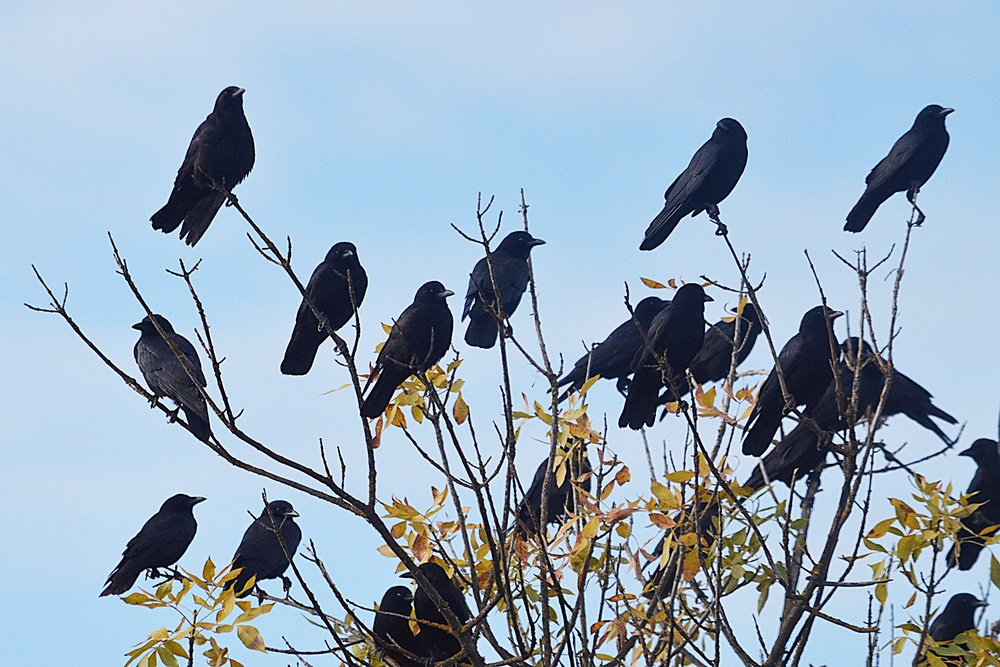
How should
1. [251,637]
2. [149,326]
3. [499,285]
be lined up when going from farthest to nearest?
1. [499,285]
2. [149,326]
3. [251,637]

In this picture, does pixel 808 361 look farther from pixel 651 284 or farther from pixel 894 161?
pixel 894 161

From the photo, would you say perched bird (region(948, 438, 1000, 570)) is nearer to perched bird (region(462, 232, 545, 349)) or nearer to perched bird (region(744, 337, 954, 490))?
perched bird (region(744, 337, 954, 490))

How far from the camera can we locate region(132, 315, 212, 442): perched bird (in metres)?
4.25

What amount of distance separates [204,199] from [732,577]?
3130 mm

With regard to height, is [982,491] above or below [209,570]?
above

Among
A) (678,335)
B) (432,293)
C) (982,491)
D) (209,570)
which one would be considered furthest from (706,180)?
(209,570)

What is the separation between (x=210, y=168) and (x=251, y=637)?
9.13ft

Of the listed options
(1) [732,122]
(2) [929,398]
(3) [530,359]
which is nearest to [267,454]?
(3) [530,359]

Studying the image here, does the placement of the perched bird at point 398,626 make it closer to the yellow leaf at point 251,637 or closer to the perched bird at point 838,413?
the yellow leaf at point 251,637

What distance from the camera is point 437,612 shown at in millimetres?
4484

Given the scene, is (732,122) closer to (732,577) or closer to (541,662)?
(732,577)

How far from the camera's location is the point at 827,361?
17.7ft

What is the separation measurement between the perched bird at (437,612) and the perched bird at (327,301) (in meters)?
1.41

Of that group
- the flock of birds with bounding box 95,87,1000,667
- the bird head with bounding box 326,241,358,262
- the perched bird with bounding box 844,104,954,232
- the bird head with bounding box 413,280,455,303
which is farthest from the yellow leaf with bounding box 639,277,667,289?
the perched bird with bounding box 844,104,954,232
